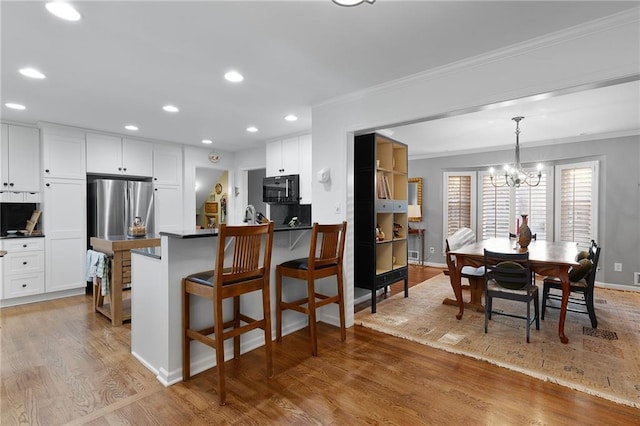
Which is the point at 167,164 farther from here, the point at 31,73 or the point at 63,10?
the point at 63,10

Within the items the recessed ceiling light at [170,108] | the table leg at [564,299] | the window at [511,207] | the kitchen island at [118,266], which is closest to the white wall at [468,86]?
the recessed ceiling light at [170,108]

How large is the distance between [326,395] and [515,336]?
2.03 meters

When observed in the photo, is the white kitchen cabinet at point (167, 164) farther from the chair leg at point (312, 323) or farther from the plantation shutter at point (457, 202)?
the plantation shutter at point (457, 202)

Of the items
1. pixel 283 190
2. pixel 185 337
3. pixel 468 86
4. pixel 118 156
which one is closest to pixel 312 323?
pixel 185 337

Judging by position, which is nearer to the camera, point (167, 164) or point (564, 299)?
point (564, 299)

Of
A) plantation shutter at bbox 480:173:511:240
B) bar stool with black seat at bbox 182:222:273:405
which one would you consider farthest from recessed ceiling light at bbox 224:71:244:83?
plantation shutter at bbox 480:173:511:240

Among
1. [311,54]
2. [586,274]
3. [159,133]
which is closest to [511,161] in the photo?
[586,274]

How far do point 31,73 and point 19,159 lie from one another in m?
2.19

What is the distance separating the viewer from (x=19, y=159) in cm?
424

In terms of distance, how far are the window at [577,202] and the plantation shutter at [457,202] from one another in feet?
4.68

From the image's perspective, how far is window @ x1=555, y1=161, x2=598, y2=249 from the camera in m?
5.14

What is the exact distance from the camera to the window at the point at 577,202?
514cm

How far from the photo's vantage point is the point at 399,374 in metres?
2.40

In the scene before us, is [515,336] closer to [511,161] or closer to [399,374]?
[399,374]
